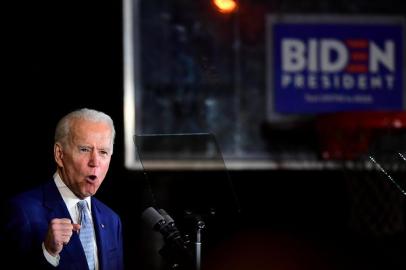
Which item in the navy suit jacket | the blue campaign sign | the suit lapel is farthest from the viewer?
the blue campaign sign

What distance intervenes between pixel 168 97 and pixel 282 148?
2.45 ft

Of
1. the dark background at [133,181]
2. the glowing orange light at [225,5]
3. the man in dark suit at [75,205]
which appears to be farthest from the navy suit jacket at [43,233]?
the glowing orange light at [225,5]

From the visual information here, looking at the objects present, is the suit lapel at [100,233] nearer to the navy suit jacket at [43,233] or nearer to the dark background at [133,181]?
the navy suit jacket at [43,233]

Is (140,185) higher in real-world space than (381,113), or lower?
lower

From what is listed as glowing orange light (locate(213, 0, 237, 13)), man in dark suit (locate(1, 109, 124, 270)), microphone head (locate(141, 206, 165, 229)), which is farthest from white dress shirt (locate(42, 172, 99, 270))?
glowing orange light (locate(213, 0, 237, 13))

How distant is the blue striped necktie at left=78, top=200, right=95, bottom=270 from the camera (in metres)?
1.81

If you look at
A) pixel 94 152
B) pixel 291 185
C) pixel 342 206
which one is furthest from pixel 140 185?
pixel 94 152

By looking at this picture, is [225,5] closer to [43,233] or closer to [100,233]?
[100,233]

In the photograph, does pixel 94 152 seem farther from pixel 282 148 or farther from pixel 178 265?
pixel 282 148

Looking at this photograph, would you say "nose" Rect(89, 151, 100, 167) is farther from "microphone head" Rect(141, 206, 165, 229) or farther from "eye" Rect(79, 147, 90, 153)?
"microphone head" Rect(141, 206, 165, 229)

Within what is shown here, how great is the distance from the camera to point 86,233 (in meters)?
1.82

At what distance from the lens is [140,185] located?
3486mm

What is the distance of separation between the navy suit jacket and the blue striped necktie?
0.06ft

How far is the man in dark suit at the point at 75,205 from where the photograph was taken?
5.70 feet
